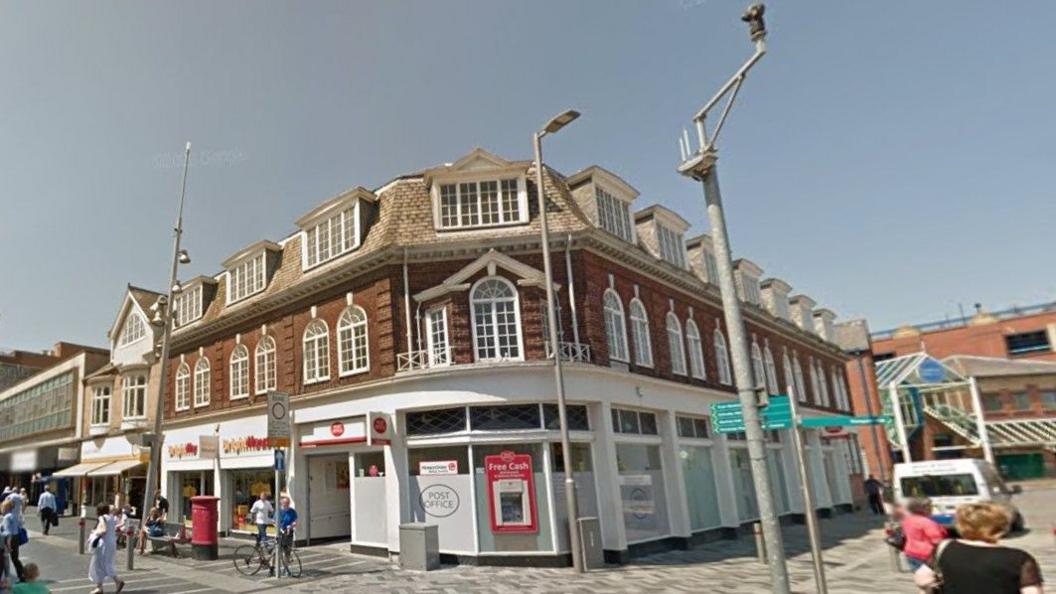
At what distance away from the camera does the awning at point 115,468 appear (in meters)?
29.6

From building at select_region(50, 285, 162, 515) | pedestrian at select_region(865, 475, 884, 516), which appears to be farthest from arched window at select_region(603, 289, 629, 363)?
building at select_region(50, 285, 162, 515)

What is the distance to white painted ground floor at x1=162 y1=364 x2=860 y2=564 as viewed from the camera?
15523 mm

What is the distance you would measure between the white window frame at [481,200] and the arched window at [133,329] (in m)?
22.1

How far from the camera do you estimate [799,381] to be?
32.6m

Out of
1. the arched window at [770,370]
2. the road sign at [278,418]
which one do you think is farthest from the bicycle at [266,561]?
the arched window at [770,370]

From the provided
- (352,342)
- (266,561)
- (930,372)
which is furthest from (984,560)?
(930,372)

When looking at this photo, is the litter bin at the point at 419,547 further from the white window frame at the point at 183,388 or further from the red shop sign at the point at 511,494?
the white window frame at the point at 183,388

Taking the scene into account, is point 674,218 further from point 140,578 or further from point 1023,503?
point 1023,503

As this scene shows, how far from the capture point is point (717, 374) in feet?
79.7

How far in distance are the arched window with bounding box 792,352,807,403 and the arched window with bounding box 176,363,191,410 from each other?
93.4 ft

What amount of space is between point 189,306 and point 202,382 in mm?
4131

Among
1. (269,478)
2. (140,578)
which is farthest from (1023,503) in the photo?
(140,578)

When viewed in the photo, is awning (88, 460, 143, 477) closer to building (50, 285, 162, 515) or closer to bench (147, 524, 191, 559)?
building (50, 285, 162, 515)

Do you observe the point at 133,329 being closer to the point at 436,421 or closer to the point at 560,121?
the point at 436,421
